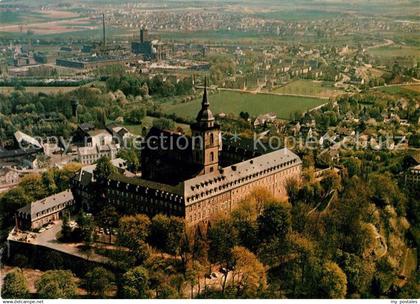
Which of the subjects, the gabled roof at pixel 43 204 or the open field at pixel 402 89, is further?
the open field at pixel 402 89

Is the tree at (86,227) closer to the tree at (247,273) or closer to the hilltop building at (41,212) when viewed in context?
the hilltop building at (41,212)

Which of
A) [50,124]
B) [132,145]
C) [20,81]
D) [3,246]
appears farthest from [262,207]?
[20,81]

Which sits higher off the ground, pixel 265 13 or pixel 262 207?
pixel 265 13

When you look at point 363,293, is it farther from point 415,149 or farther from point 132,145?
point 132,145

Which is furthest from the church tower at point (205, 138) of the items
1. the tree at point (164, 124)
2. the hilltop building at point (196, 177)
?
the tree at point (164, 124)

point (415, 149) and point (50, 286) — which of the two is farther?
point (415, 149)

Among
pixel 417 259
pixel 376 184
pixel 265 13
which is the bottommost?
pixel 417 259

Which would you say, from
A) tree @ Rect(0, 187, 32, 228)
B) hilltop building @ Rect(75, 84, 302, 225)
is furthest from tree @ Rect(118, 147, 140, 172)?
tree @ Rect(0, 187, 32, 228)

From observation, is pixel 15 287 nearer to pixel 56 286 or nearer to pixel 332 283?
pixel 56 286

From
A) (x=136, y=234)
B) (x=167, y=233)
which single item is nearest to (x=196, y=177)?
(x=167, y=233)
